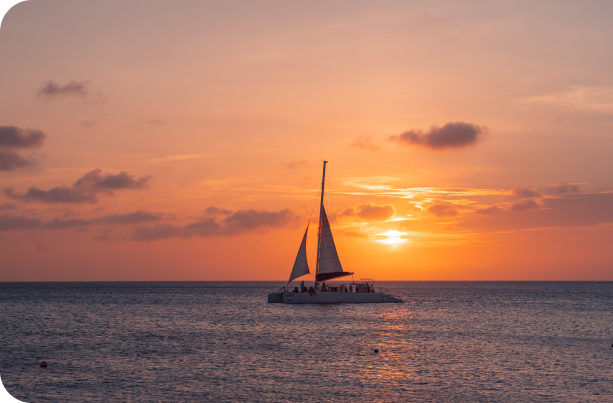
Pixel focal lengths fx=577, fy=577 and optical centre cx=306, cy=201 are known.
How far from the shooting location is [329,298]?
283 feet

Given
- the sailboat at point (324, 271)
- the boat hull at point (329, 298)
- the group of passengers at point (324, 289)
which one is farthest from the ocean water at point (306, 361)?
the sailboat at point (324, 271)

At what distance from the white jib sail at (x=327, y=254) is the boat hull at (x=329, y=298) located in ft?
14.5

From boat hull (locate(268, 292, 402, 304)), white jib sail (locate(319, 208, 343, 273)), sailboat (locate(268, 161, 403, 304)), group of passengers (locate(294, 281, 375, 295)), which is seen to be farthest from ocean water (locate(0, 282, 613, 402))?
white jib sail (locate(319, 208, 343, 273))

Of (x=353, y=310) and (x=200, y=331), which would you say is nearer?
(x=200, y=331)

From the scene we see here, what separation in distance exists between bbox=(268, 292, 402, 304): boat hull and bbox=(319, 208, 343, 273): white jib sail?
174 inches

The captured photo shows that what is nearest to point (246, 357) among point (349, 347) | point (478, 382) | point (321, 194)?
point (349, 347)

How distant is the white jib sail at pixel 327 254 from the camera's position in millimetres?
89688

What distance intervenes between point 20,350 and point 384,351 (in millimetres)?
29371

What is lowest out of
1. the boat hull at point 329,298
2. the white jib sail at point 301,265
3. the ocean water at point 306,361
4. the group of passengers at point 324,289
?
the ocean water at point 306,361

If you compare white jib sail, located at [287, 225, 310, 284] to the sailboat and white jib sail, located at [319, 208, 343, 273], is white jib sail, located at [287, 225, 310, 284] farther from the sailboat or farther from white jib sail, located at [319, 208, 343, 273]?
white jib sail, located at [319, 208, 343, 273]

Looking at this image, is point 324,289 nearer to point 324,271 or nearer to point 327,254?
point 324,271

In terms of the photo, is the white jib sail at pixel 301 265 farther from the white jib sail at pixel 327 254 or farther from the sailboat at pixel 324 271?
the white jib sail at pixel 327 254

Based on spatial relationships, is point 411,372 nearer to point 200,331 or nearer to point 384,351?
point 384,351

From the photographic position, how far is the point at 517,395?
31.6 meters
